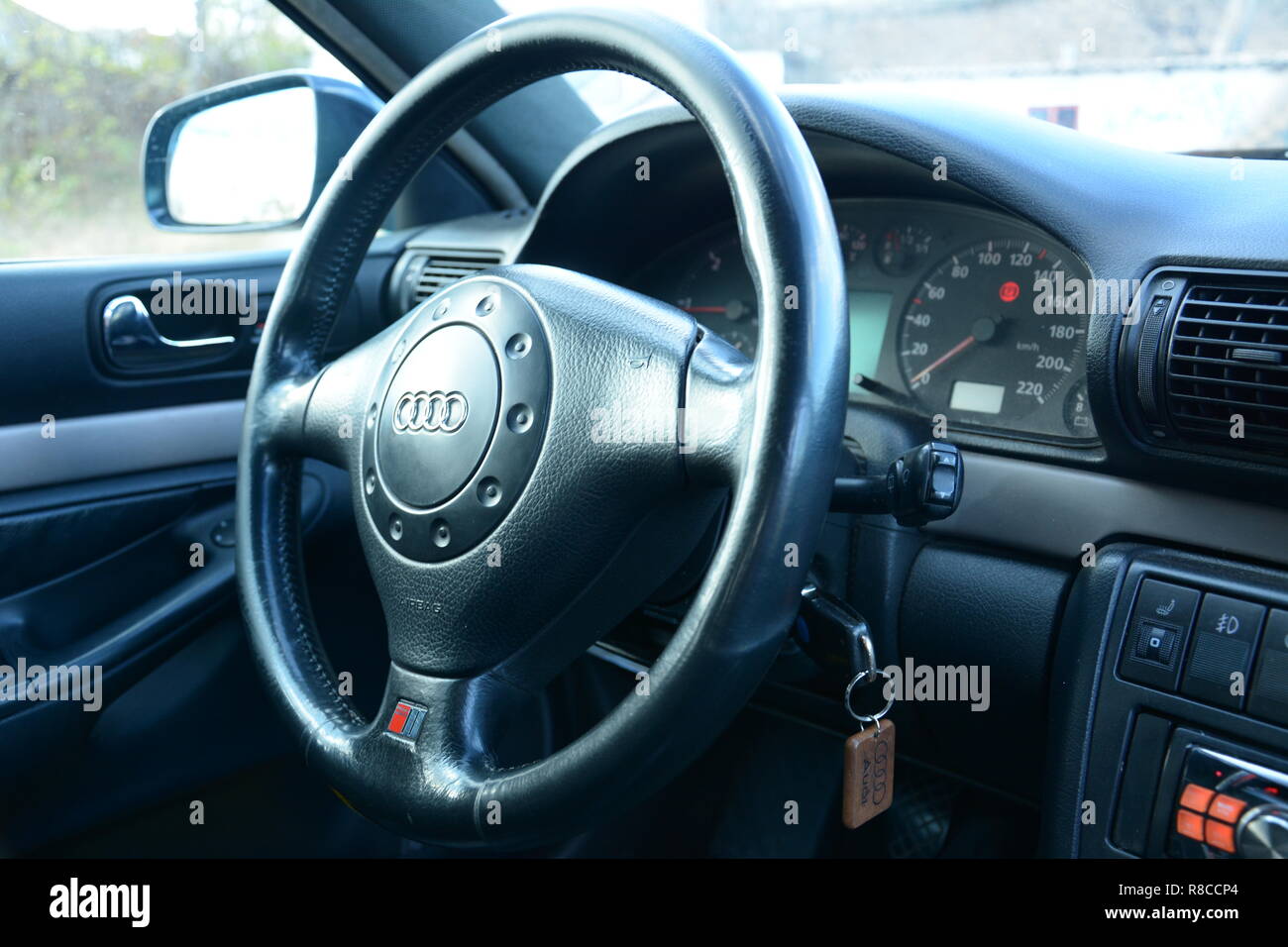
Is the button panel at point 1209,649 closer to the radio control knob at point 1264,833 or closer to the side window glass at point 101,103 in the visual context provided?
the radio control knob at point 1264,833

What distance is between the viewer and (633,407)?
0.89 m

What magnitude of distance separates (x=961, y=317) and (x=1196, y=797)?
0.62 metres

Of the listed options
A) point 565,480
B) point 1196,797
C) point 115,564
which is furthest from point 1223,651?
point 115,564

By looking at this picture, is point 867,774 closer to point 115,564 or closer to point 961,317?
point 961,317

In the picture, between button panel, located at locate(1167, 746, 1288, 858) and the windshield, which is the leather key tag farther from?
the windshield

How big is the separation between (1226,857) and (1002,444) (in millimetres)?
489

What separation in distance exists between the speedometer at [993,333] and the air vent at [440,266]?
2.32 feet

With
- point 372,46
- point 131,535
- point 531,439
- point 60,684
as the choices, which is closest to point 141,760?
point 60,684

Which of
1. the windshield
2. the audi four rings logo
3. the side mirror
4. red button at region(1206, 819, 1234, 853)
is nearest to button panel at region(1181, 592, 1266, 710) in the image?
red button at region(1206, 819, 1234, 853)

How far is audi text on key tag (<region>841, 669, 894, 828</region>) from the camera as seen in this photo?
0.97 m

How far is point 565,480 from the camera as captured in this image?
35.7 inches

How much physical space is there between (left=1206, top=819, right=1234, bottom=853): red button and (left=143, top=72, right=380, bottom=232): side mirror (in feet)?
5.45

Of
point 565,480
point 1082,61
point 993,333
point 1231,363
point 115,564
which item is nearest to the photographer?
point 565,480
